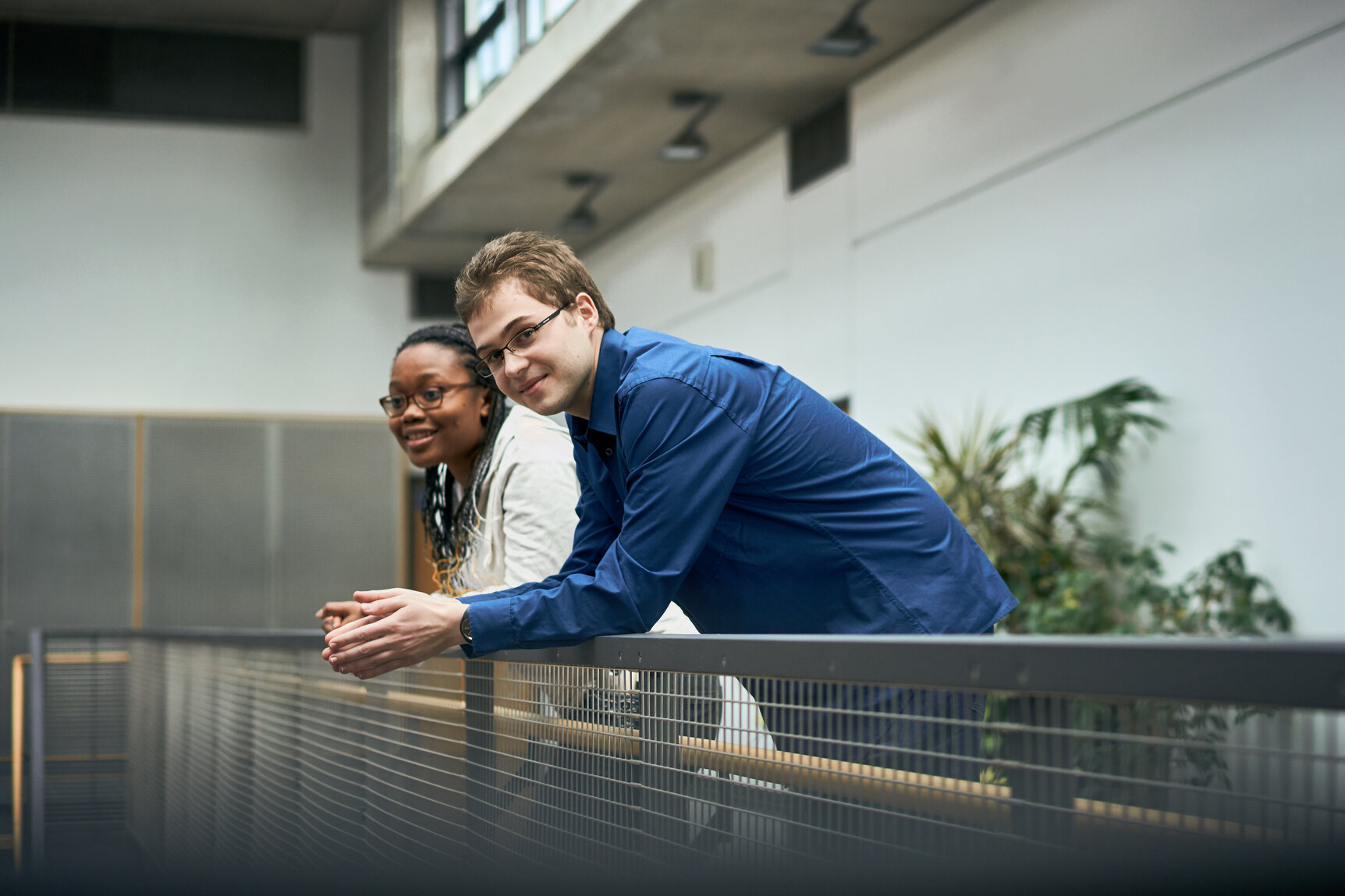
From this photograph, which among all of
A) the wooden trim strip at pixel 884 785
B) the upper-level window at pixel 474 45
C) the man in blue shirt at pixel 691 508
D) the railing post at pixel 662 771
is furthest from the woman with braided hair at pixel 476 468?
the upper-level window at pixel 474 45

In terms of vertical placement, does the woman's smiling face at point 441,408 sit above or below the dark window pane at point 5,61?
below

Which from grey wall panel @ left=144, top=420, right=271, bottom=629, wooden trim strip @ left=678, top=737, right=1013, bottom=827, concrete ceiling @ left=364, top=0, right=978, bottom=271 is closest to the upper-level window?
concrete ceiling @ left=364, top=0, right=978, bottom=271

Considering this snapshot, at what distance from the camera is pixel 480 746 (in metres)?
1.84

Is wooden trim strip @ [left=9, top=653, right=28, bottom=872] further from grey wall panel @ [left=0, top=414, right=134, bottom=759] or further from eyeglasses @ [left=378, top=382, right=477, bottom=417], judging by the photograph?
grey wall panel @ [left=0, top=414, right=134, bottom=759]

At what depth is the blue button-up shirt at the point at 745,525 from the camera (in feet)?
5.12

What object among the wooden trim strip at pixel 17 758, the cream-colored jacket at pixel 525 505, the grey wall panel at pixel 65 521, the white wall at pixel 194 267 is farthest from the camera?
the white wall at pixel 194 267

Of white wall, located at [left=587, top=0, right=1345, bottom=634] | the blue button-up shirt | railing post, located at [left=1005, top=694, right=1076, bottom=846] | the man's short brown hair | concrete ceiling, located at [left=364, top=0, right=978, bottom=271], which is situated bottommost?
railing post, located at [left=1005, top=694, right=1076, bottom=846]

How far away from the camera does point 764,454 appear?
1.63 m

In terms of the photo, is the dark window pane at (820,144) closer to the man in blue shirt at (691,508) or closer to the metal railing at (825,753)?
the metal railing at (825,753)

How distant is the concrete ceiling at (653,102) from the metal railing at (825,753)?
5.09 metres

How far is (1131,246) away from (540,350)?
4.28 meters

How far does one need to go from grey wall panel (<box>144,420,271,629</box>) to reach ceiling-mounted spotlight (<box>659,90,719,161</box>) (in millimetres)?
5248

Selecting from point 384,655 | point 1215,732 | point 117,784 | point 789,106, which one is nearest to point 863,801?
point 1215,732

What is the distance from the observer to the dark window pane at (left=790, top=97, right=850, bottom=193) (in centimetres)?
782
